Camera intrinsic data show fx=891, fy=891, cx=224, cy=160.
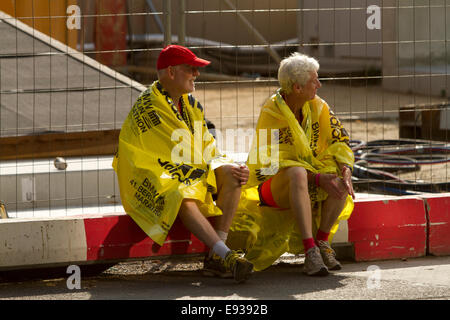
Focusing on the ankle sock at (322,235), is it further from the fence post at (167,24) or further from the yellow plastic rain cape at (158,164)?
the fence post at (167,24)

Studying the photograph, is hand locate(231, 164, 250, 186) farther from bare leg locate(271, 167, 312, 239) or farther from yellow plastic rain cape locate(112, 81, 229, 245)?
bare leg locate(271, 167, 312, 239)

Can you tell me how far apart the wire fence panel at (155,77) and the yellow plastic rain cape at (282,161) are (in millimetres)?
921

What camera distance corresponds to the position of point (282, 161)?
573 centimetres

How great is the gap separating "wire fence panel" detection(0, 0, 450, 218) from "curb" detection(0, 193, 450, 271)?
4.21 feet

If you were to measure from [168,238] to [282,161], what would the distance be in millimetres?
885

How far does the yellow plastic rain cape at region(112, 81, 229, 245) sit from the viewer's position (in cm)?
541

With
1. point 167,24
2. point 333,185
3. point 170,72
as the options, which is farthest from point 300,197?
point 167,24

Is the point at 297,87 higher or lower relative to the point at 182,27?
lower

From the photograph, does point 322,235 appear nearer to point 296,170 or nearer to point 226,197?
point 296,170

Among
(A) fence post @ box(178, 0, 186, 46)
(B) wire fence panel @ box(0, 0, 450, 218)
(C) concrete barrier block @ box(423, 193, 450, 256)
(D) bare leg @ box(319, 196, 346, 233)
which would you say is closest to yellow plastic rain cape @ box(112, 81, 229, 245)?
(D) bare leg @ box(319, 196, 346, 233)

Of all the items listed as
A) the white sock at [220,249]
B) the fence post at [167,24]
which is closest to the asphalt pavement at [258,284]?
the white sock at [220,249]

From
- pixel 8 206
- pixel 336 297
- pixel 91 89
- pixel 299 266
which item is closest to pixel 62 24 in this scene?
pixel 91 89

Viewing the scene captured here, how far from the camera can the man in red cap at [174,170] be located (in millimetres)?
5383

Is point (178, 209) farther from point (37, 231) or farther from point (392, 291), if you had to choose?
point (392, 291)
